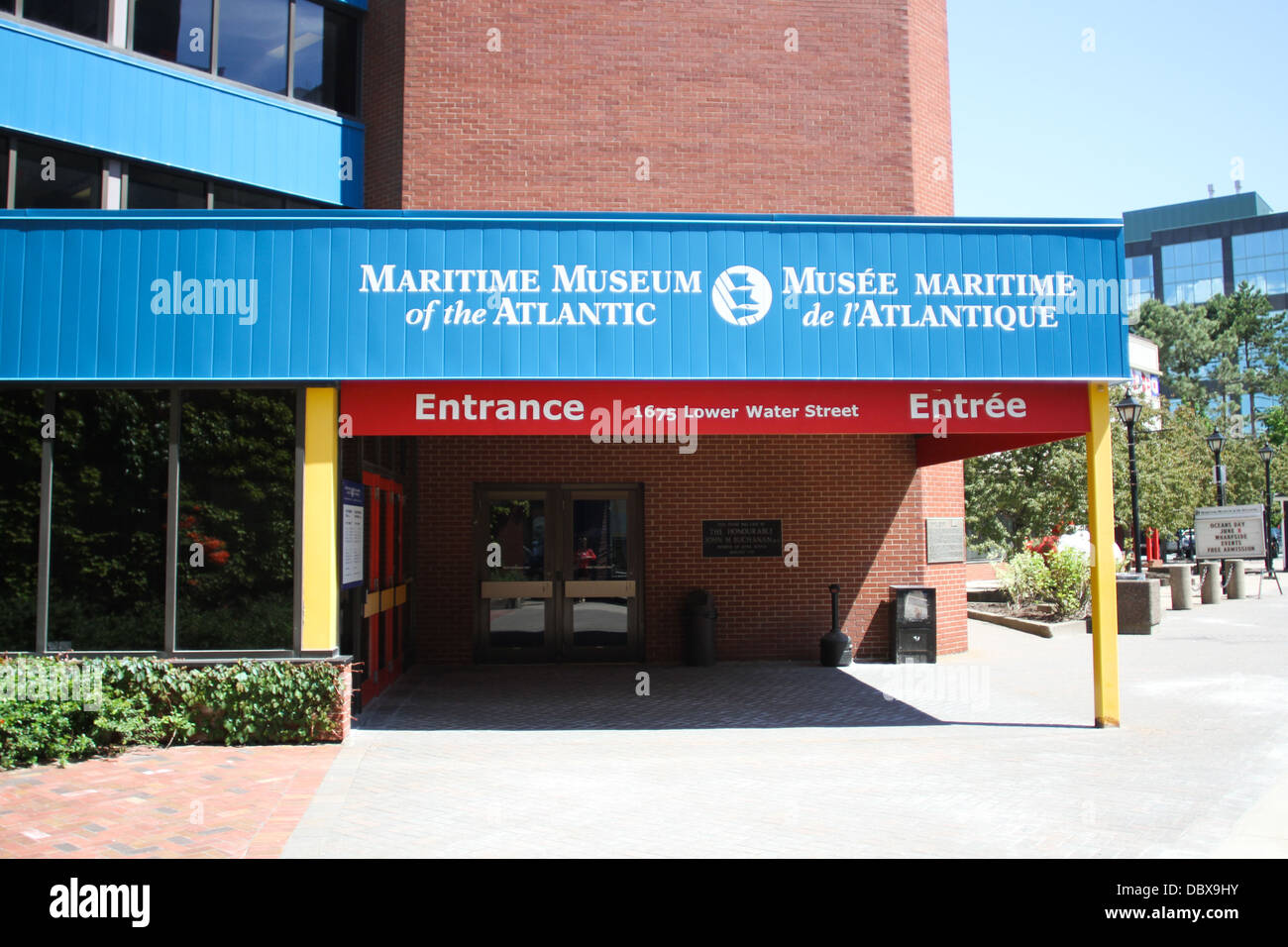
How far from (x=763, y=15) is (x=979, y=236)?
23.0ft

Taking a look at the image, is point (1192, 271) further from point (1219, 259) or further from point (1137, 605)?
point (1137, 605)

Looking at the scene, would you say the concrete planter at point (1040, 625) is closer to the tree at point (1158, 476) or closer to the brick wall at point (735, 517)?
the brick wall at point (735, 517)

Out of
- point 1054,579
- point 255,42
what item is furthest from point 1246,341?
point 255,42

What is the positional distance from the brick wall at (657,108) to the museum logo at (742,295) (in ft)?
17.7

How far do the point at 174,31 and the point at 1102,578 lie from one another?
13158 mm

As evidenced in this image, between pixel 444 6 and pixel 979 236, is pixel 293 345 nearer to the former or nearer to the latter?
pixel 979 236

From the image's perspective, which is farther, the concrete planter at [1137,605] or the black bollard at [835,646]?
the concrete planter at [1137,605]

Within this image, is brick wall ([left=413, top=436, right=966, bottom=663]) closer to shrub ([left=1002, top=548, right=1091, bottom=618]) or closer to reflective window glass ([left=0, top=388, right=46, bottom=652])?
reflective window glass ([left=0, top=388, right=46, bottom=652])

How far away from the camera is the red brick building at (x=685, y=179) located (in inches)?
552

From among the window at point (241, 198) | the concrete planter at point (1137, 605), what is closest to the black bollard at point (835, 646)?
the concrete planter at point (1137, 605)

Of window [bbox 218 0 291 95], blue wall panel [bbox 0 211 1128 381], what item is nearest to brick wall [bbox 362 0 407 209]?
window [bbox 218 0 291 95]

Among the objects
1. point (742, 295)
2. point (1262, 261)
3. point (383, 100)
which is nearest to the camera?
point (742, 295)

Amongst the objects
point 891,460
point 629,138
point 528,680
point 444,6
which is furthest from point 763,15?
point 528,680

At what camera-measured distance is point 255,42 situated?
573 inches
